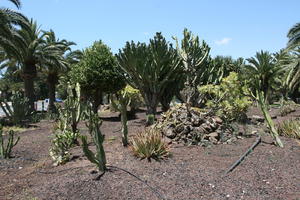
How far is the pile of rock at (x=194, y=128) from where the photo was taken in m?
8.91

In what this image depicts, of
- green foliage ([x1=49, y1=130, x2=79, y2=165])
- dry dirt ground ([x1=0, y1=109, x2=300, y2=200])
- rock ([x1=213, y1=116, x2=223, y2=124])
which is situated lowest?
dry dirt ground ([x1=0, y1=109, x2=300, y2=200])

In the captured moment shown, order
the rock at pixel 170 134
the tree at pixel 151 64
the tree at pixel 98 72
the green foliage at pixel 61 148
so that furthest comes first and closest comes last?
the tree at pixel 98 72 < the tree at pixel 151 64 < the rock at pixel 170 134 < the green foliage at pixel 61 148

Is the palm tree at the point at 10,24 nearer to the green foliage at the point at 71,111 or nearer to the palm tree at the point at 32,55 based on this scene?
the palm tree at the point at 32,55

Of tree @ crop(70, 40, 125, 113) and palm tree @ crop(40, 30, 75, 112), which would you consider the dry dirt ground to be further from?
palm tree @ crop(40, 30, 75, 112)

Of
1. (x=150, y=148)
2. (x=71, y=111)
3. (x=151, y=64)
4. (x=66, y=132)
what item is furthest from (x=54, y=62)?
(x=150, y=148)

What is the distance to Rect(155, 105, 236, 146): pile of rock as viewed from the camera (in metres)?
8.91

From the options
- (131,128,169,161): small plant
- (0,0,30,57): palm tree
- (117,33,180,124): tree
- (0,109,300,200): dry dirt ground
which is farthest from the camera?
(0,0,30,57): palm tree

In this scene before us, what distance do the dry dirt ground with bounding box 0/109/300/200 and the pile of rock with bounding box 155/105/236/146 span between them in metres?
0.39

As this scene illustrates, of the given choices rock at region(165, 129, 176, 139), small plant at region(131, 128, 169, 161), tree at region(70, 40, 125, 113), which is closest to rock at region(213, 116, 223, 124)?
rock at region(165, 129, 176, 139)

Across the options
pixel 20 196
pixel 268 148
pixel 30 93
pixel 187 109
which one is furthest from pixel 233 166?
pixel 30 93

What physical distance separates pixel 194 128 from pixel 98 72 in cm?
1033

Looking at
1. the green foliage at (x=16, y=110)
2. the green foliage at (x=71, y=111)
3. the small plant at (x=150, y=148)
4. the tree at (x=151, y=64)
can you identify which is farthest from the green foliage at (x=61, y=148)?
the green foliage at (x=16, y=110)

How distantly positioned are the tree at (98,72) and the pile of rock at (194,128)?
894 cm

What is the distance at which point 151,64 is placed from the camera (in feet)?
44.3
